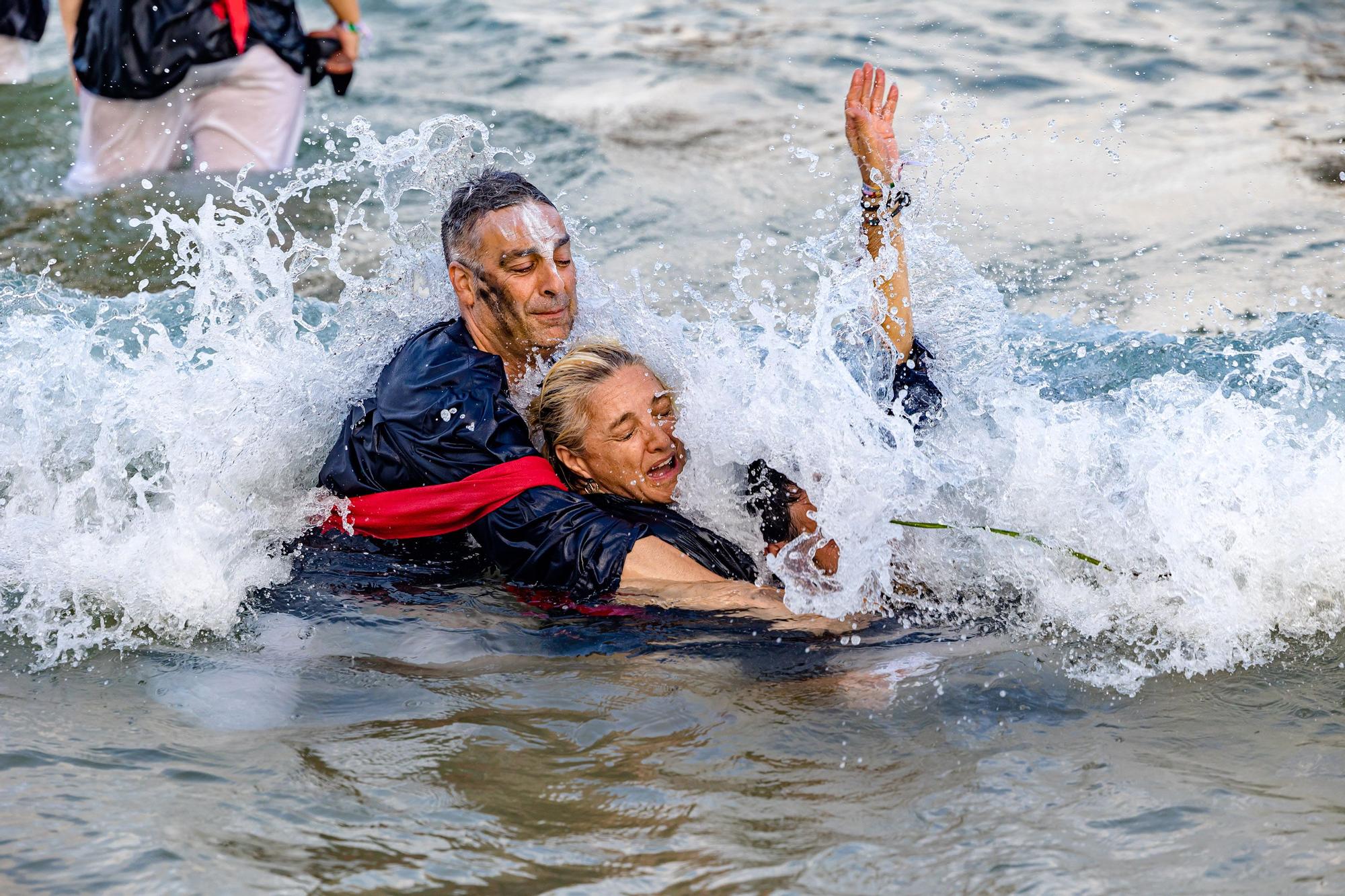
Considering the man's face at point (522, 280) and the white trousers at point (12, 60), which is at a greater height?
the white trousers at point (12, 60)

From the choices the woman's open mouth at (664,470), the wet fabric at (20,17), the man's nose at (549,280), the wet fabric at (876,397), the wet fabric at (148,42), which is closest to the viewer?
the woman's open mouth at (664,470)

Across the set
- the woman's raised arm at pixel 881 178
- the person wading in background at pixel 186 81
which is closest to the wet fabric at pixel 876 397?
the woman's raised arm at pixel 881 178

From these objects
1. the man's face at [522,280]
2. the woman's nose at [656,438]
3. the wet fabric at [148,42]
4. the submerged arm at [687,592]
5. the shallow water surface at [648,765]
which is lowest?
the shallow water surface at [648,765]

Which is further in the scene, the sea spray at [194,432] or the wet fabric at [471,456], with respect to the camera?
the sea spray at [194,432]

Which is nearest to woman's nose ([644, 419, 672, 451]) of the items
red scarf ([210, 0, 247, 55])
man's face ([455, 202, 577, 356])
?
man's face ([455, 202, 577, 356])

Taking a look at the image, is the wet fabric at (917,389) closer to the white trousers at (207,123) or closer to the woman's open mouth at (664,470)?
the woman's open mouth at (664,470)

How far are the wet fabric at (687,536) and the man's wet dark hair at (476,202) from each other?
42.6 inches

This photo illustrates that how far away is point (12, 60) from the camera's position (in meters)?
8.23

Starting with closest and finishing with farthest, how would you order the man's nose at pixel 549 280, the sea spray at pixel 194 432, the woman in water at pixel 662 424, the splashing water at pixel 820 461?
the splashing water at pixel 820 461 → the sea spray at pixel 194 432 → the woman in water at pixel 662 424 → the man's nose at pixel 549 280

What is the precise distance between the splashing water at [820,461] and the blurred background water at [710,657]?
Answer: 0.02m

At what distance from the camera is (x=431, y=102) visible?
11094 millimetres

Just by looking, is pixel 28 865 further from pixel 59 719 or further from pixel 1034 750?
pixel 1034 750

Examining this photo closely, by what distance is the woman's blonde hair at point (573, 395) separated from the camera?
4707mm

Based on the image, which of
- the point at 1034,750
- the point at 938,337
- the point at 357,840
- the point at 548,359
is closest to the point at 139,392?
the point at 548,359
